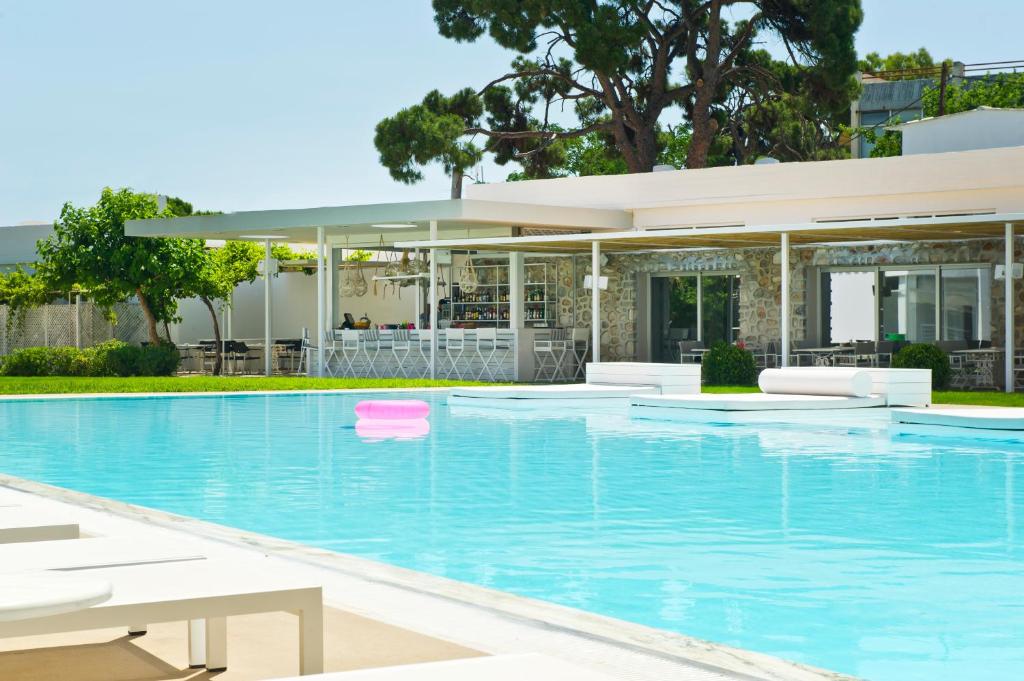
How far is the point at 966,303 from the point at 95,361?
15804 millimetres

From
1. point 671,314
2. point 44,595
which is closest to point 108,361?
point 671,314

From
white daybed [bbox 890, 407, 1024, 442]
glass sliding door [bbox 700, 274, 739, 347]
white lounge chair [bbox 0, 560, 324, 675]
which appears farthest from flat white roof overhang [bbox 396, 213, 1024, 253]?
white lounge chair [bbox 0, 560, 324, 675]

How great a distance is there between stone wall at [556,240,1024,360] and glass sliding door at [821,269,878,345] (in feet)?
1.20

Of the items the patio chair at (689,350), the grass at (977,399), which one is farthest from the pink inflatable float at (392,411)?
the patio chair at (689,350)

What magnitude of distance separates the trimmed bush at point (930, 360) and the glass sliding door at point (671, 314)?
5.79 meters

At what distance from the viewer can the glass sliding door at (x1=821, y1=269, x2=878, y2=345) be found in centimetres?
2248

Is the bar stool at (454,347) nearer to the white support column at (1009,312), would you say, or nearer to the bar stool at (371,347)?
the bar stool at (371,347)

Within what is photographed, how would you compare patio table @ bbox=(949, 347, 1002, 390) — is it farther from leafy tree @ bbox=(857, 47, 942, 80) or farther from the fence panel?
leafy tree @ bbox=(857, 47, 942, 80)

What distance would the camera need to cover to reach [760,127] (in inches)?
1344

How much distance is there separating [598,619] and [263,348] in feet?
80.3

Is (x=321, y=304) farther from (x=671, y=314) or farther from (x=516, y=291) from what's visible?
(x=671, y=314)

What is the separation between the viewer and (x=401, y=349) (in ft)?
78.4

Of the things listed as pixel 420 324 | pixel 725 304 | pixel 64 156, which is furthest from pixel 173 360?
pixel 64 156

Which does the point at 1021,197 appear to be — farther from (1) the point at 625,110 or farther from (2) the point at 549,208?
(1) the point at 625,110
